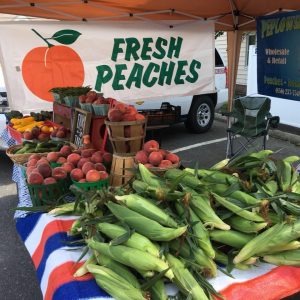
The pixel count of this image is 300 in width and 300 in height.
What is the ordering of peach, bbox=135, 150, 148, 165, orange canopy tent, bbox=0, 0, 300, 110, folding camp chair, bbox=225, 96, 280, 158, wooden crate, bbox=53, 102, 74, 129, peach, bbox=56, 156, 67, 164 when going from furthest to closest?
folding camp chair, bbox=225, 96, 280, 158, orange canopy tent, bbox=0, 0, 300, 110, wooden crate, bbox=53, 102, 74, 129, peach, bbox=56, 156, 67, 164, peach, bbox=135, 150, 148, 165

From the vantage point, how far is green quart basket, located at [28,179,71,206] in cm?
220

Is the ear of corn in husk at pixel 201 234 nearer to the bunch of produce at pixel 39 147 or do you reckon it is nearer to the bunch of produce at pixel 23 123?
the bunch of produce at pixel 39 147

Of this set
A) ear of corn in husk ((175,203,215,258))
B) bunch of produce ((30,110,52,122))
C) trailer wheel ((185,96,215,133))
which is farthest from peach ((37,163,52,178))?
trailer wheel ((185,96,215,133))

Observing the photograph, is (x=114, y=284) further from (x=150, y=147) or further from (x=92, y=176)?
(x=150, y=147)

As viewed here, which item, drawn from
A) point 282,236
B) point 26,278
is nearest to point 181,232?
point 282,236

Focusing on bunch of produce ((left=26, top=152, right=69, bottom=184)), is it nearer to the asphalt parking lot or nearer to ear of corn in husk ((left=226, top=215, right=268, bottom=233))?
the asphalt parking lot

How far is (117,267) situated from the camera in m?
1.41

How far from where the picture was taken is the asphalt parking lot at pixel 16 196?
2.86 m

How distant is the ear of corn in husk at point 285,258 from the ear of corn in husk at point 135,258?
521 millimetres

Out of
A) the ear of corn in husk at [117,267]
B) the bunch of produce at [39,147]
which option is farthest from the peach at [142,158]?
the bunch of produce at [39,147]

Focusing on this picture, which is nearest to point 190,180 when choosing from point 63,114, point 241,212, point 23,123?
point 241,212

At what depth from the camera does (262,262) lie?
1.59 meters

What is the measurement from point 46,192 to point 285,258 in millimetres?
1492

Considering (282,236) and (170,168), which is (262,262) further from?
(170,168)
